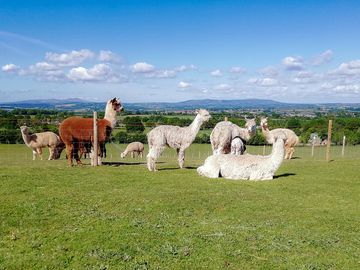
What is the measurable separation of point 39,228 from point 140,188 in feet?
13.0

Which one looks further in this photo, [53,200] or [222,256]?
[53,200]

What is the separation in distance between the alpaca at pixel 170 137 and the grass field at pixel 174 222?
1363 mm

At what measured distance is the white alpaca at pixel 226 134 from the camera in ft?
49.2

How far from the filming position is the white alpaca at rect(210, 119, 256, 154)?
49.2ft

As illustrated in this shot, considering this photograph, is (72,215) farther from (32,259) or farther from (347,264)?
(347,264)

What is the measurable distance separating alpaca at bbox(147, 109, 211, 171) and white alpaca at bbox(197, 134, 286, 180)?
1.53 metres

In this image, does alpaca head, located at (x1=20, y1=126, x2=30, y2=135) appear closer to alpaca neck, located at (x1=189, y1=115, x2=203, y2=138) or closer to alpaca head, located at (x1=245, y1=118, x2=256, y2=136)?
alpaca neck, located at (x1=189, y1=115, x2=203, y2=138)

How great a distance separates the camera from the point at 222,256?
6473 mm

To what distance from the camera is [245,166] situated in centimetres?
1302

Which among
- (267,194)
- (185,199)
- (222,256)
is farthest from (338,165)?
(222,256)

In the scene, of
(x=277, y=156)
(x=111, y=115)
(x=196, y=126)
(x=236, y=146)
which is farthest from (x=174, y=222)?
(x=111, y=115)

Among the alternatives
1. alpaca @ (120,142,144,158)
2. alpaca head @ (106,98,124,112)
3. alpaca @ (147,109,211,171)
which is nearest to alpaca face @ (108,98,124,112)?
alpaca head @ (106,98,124,112)

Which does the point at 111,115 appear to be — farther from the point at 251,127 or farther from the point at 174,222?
the point at 174,222

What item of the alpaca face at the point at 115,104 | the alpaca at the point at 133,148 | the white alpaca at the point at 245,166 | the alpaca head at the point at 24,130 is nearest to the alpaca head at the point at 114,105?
the alpaca face at the point at 115,104
